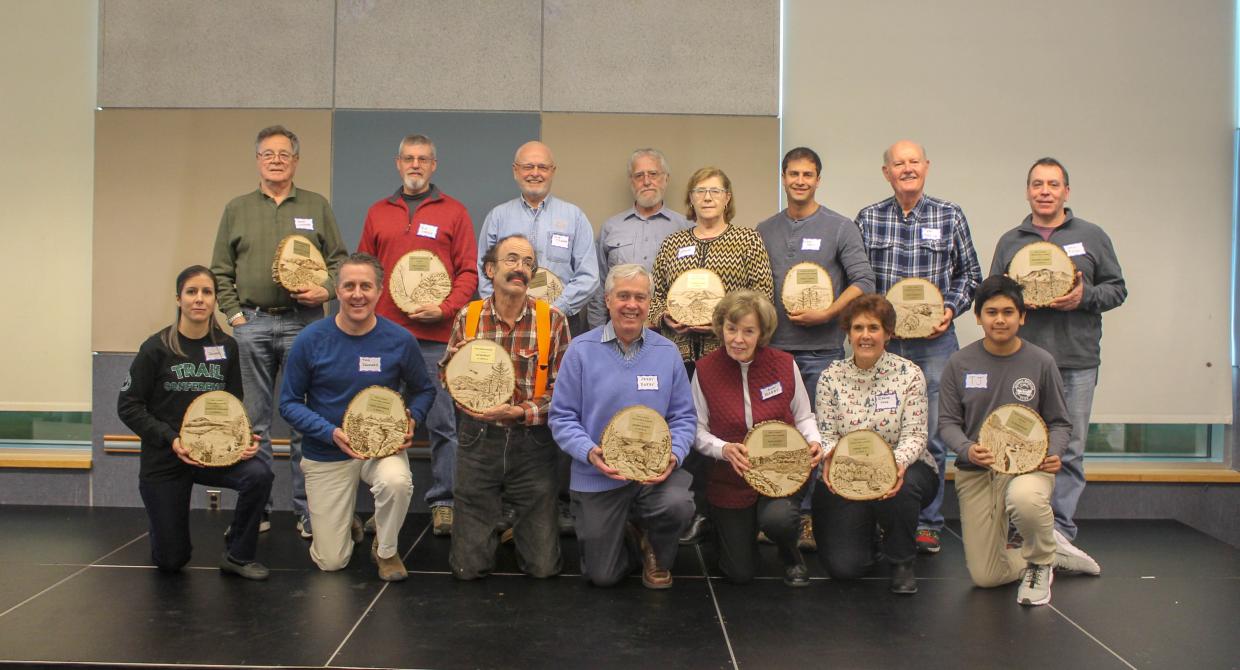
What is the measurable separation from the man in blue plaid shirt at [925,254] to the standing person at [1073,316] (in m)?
0.26

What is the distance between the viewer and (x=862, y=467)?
3.79 meters

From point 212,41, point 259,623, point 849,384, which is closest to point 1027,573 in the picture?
point 849,384

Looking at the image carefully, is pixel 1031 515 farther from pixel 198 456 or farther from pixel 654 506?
pixel 198 456

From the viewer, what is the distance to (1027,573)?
3.75 metres

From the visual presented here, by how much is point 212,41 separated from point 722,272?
323 centimetres

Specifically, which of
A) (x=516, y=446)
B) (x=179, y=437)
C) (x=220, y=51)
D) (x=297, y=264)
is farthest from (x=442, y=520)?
(x=220, y=51)

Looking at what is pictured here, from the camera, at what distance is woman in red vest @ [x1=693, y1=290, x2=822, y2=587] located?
3.88 m

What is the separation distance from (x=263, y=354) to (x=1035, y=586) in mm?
3556

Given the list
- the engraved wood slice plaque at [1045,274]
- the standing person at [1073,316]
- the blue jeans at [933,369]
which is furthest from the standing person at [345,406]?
the standing person at [1073,316]

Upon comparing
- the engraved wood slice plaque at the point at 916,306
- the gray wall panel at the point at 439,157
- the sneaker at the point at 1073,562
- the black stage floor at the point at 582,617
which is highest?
the gray wall panel at the point at 439,157

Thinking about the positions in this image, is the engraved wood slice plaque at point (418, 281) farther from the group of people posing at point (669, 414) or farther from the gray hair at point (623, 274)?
the gray hair at point (623, 274)

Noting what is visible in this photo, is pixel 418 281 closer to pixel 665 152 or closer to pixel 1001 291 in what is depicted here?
pixel 665 152

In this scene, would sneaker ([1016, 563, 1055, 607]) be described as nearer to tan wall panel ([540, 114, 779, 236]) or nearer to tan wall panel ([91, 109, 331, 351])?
tan wall panel ([540, 114, 779, 236])

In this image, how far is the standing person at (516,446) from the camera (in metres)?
4.00
